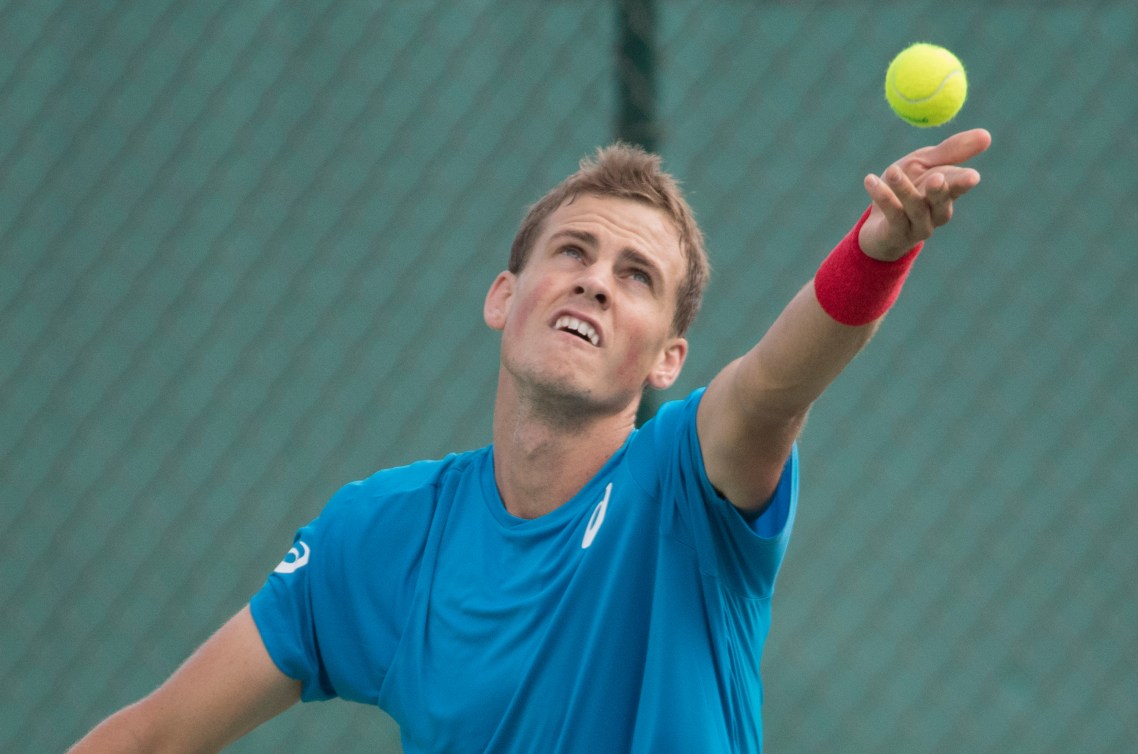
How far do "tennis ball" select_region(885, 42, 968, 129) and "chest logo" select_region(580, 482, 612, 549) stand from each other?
0.69 meters

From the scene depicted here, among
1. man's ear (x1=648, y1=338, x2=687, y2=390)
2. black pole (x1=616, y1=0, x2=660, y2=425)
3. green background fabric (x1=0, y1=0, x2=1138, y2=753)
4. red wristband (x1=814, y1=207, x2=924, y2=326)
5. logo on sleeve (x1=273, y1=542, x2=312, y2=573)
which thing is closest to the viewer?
red wristband (x1=814, y1=207, x2=924, y2=326)

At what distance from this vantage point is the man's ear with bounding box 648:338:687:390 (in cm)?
235

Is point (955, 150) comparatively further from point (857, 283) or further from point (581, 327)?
point (581, 327)

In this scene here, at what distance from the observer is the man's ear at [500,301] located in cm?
253

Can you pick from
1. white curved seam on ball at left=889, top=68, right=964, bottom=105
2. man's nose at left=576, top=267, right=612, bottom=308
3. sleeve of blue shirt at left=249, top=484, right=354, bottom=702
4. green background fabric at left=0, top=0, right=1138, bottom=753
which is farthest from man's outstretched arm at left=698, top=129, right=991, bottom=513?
green background fabric at left=0, top=0, right=1138, bottom=753

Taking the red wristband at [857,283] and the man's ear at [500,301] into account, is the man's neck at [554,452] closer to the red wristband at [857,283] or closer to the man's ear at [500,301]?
the man's ear at [500,301]

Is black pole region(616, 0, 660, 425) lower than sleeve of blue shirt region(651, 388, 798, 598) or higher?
higher

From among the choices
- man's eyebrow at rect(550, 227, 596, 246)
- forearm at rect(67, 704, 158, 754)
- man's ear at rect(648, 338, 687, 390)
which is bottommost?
forearm at rect(67, 704, 158, 754)

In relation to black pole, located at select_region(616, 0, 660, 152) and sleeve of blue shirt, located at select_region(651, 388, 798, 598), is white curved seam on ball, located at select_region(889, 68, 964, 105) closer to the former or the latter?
sleeve of blue shirt, located at select_region(651, 388, 798, 598)

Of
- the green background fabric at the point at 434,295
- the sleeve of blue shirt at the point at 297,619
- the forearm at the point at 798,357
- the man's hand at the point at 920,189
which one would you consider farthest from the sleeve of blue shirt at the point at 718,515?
the green background fabric at the point at 434,295

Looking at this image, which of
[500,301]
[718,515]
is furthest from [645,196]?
[718,515]

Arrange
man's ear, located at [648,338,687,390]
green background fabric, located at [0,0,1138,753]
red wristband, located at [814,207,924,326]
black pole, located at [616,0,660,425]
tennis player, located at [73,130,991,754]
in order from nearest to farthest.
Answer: red wristband, located at [814,207,924,326], tennis player, located at [73,130,991,754], man's ear, located at [648,338,687,390], black pole, located at [616,0,660,425], green background fabric, located at [0,0,1138,753]

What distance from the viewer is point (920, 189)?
159 cm

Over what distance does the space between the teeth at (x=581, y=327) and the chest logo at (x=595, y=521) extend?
0.23 metres
